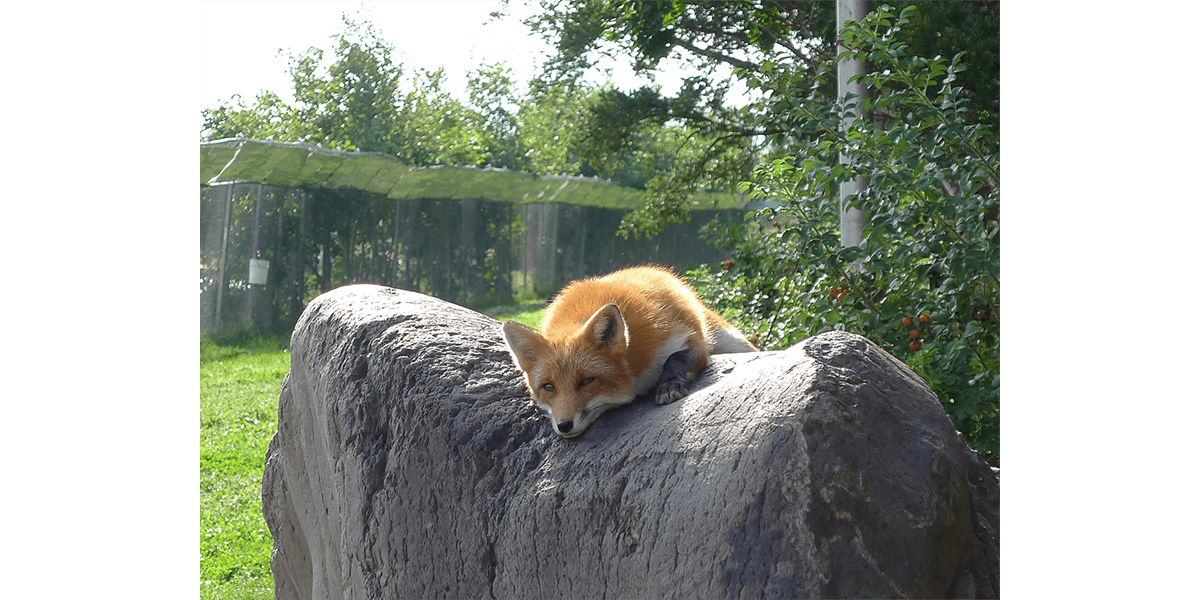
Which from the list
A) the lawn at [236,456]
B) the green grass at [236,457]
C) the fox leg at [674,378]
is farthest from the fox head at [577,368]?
the green grass at [236,457]

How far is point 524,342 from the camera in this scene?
250 cm

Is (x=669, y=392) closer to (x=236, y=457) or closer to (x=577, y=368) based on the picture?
(x=577, y=368)

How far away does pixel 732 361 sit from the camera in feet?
8.21

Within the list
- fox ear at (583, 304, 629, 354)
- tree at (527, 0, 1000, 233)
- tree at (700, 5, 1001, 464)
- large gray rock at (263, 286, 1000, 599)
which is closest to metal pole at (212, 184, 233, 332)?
tree at (527, 0, 1000, 233)

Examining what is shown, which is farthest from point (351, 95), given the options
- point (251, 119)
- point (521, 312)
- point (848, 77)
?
point (848, 77)

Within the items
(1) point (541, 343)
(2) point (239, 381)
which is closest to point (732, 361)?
(1) point (541, 343)

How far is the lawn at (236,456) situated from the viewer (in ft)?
16.6

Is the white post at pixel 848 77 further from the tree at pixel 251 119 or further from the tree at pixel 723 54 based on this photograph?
the tree at pixel 251 119

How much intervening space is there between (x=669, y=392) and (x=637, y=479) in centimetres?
40

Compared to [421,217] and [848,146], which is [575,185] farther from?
[848,146]

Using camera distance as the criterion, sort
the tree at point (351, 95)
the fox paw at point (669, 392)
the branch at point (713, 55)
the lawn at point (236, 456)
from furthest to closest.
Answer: the tree at point (351, 95) < the branch at point (713, 55) < the lawn at point (236, 456) < the fox paw at point (669, 392)

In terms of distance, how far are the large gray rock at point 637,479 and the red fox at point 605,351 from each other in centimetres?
7

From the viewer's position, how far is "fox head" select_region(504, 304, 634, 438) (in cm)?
231

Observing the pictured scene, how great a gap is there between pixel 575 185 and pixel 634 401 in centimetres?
1073
